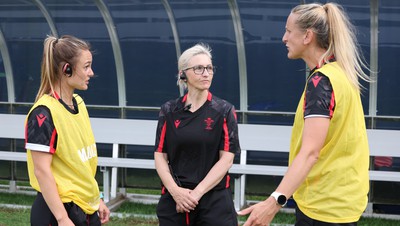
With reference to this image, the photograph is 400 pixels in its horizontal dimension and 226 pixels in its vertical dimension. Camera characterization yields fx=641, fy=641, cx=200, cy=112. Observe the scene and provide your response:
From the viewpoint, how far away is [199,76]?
3.81 meters

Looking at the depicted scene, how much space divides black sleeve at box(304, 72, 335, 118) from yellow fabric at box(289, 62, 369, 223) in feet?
0.08

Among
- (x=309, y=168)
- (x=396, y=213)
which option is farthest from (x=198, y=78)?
(x=396, y=213)

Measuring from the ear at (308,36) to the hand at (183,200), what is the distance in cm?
119

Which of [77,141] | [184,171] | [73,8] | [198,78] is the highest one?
[73,8]

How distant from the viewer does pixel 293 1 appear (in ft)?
25.2

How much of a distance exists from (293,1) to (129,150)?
284 centimetres

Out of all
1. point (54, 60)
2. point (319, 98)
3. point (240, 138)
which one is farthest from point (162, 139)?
point (240, 138)

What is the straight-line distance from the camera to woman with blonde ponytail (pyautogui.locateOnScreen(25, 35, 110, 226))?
119 inches

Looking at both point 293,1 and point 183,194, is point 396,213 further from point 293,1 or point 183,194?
point 183,194

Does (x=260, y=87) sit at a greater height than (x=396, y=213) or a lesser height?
greater

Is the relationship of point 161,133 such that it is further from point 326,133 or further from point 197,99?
point 326,133

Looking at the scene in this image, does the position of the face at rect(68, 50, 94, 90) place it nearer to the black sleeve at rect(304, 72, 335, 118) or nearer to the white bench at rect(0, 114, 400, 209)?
the black sleeve at rect(304, 72, 335, 118)

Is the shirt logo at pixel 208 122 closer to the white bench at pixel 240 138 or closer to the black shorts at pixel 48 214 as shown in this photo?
the black shorts at pixel 48 214

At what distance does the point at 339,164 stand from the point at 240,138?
16.3 ft
